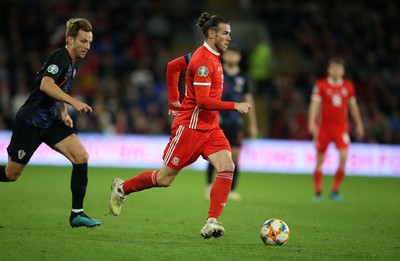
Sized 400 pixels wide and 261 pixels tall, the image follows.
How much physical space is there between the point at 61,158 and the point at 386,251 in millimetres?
13064

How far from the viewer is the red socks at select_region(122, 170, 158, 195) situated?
859cm

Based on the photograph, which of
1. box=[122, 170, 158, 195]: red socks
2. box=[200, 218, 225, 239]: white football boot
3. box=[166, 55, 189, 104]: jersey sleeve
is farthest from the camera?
box=[166, 55, 189, 104]: jersey sleeve

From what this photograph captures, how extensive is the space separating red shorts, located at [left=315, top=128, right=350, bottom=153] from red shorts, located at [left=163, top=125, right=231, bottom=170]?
5377 millimetres

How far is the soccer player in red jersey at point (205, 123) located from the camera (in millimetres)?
8078

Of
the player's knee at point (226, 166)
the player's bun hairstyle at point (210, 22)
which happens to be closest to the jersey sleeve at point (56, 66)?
the player's bun hairstyle at point (210, 22)

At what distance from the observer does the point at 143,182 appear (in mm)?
8656

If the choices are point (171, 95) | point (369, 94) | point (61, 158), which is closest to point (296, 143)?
point (369, 94)

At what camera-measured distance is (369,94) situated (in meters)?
22.3

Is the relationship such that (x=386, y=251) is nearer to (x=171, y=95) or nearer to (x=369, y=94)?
(x=171, y=95)

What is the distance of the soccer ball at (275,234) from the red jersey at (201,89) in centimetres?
127

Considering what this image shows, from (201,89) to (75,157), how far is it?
167 cm

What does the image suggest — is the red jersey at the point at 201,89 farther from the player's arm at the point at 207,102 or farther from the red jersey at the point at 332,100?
the red jersey at the point at 332,100

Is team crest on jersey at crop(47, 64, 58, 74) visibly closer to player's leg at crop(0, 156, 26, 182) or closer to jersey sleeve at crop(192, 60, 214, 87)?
player's leg at crop(0, 156, 26, 182)

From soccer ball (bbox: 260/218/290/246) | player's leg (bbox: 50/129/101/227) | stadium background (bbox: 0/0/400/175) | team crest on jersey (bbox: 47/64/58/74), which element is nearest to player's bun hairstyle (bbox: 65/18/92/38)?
team crest on jersey (bbox: 47/64/58/74)
